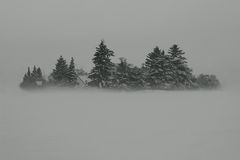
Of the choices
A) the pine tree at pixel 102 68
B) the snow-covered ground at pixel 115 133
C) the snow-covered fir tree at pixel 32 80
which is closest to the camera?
the snow-covered ground at pixel 115 133

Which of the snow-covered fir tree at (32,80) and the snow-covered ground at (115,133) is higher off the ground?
the snow-covered fir tree at (32,80)

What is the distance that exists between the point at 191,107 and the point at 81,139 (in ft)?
21.2

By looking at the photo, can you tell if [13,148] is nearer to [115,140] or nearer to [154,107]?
[115,140]

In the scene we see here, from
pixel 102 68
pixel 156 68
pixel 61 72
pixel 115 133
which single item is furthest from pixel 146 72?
pixel 115 133

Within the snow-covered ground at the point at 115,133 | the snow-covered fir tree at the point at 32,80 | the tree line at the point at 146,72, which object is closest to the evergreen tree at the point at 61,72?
the tree line at the point at 146,72

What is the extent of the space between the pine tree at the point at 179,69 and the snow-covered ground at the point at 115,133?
20.1m

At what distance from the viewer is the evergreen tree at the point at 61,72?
35.8 meters

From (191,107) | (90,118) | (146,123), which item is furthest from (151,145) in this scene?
(191,107)

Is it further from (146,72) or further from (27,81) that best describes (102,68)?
(27,81)

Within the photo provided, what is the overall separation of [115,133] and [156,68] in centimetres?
2451

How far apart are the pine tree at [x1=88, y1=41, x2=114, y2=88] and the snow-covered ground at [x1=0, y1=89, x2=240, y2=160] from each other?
18157 mm

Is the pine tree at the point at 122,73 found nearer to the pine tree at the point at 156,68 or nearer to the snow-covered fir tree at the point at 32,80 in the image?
the pine tree at the point at 156,68

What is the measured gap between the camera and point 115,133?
816cm

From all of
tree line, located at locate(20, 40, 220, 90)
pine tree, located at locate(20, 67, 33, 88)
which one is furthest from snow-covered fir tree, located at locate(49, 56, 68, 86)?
pine tree, located at locate(20, 67, 33, 88)
